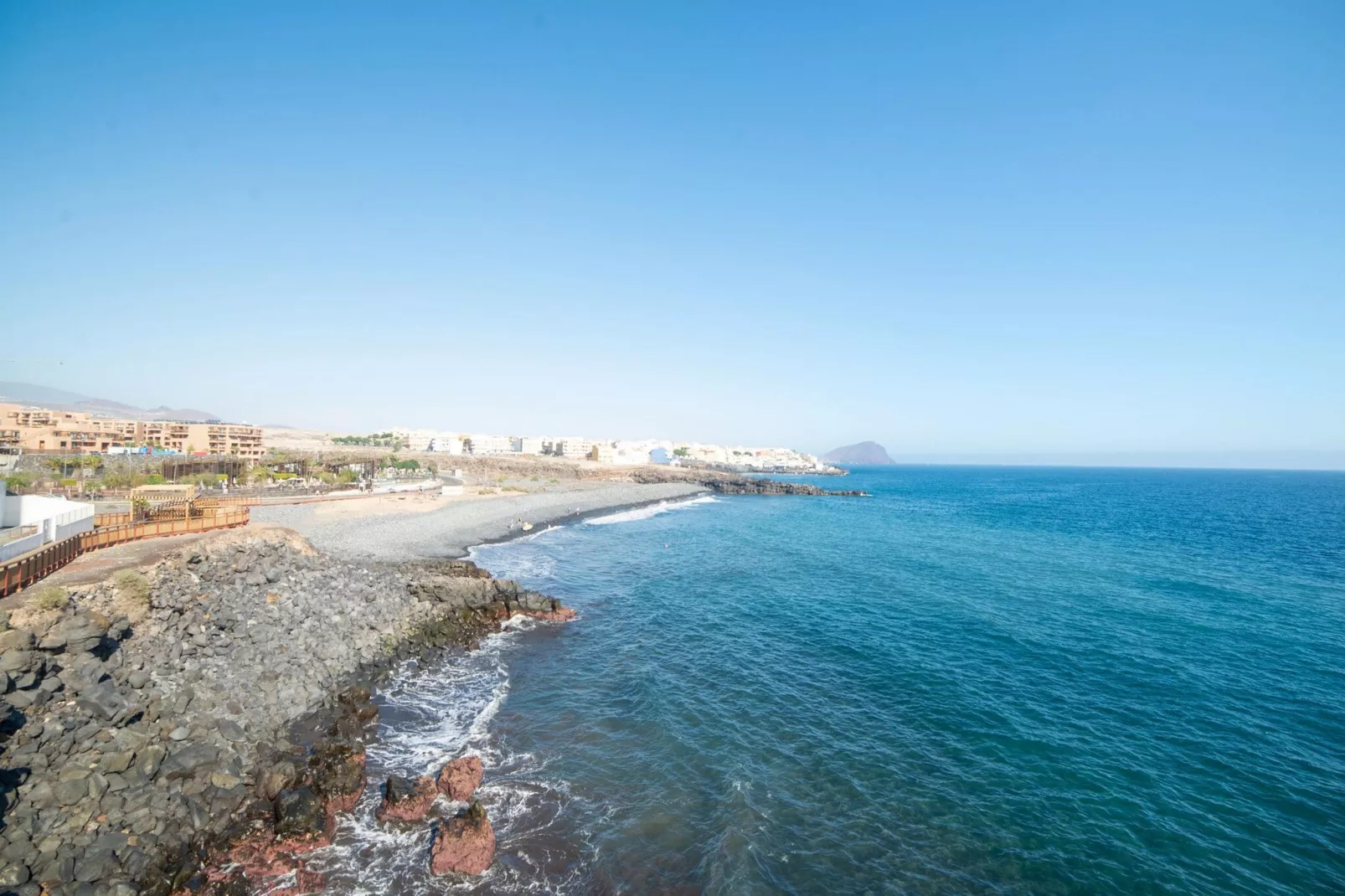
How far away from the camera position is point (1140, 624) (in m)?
29.4

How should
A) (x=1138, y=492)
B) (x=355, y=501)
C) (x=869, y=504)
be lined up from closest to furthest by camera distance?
1. (x=355, y=501)
2. (x=869, y=504)
3. (x=1138, y=492)

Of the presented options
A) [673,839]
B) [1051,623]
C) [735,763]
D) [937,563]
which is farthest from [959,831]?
[937,563]

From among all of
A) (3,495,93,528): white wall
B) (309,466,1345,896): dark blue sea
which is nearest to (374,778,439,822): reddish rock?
(309,466,1345,896): dark blue sea

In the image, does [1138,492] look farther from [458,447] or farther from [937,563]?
[458,447]

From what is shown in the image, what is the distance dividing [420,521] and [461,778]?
127 feet

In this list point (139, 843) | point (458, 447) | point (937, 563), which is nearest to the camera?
point (139, 843)

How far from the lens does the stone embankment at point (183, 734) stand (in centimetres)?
1110

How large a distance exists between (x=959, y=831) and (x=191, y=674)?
21004 mm

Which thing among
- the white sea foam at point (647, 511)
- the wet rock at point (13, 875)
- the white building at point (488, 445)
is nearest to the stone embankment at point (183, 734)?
the wet rock at point (13, 875)

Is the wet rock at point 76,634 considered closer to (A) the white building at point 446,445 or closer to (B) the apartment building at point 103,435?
(B) the apartment building at point 103,435

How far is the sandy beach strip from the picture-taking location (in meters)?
38.3

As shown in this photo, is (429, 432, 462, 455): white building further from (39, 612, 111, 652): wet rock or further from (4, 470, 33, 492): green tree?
(39, 612, 111, 652): wet rock

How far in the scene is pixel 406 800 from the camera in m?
14.0

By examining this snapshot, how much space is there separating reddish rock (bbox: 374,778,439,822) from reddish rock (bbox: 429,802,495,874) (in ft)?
3.55
